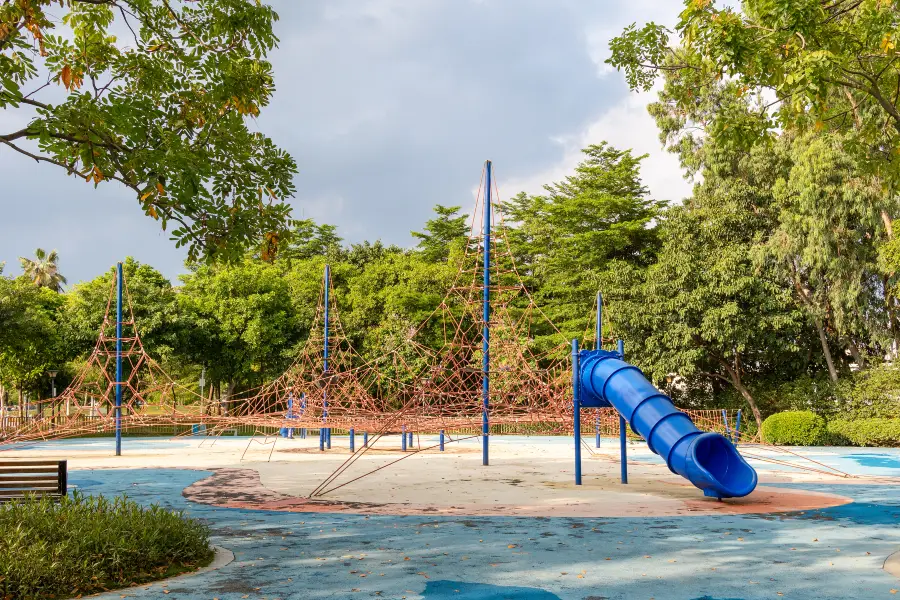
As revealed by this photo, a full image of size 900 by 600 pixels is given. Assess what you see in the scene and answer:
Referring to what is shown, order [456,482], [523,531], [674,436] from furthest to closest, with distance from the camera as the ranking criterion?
[456,482] < [674,436] < [523,531]

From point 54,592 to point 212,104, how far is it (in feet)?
18.9

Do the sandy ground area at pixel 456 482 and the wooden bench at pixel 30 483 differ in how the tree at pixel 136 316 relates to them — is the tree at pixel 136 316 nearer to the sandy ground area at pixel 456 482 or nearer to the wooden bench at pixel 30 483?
the sandy ground area at pixel 456 482

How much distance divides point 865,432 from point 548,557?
22.3 m

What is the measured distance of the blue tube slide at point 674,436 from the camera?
495 inches

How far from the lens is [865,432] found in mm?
26219

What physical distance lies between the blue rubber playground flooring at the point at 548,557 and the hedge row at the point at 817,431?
1547cm

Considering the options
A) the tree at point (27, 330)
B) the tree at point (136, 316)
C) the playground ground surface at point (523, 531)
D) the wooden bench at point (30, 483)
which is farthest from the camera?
the tree at point (136, 316)

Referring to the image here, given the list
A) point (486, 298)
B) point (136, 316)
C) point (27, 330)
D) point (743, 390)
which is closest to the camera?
point (486, 298)

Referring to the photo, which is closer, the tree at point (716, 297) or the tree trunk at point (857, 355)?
the tree trunk at point (857, 355)

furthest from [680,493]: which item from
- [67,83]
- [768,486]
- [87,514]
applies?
[67,83]

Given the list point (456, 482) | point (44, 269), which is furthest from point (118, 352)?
point (44, 269)

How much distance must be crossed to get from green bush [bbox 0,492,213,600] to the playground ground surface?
32cm

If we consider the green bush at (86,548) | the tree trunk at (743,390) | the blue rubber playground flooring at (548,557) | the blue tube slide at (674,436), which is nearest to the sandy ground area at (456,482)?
the blue tube slide at (674,436)

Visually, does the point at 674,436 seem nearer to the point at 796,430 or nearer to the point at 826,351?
the point at 796,430
